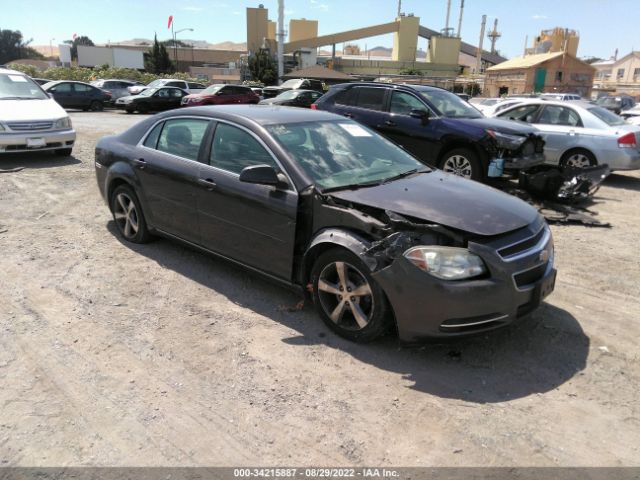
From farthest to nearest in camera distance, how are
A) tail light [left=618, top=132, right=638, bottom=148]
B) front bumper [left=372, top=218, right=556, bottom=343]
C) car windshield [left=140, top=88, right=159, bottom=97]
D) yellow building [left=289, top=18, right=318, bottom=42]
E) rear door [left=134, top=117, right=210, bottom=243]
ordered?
yellow building [left=289, top=18, right=318, bottom=42]
car windshield [left=140, top=88, right=159, bottom=97]
tail light [left=618, top=132, right=638, bottom=148]
rear door [left=134, top=117, right=210, bottom=243]
front bumper [left=372, top=218, right=556, bottom=343]

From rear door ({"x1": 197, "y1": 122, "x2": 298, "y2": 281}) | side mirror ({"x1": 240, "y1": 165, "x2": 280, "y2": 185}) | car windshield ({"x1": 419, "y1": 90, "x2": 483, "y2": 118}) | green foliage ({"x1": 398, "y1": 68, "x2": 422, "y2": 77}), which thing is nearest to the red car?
car windshield ({"x1": 419, "y1": 90, "x2": 483, "y2": 118})

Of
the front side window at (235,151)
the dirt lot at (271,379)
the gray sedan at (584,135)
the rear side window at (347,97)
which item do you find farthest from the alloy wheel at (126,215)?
the gray sedan at (584,135)

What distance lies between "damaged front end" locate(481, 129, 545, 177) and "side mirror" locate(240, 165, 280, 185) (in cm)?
503

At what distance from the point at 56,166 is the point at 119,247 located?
5149mm

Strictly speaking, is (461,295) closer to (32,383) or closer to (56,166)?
(32,383)

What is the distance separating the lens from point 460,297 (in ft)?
10.4

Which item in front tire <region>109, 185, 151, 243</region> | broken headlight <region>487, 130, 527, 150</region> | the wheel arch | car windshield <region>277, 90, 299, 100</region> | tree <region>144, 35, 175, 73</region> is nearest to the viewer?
front tire <region>109, 185, 151, 243</region>

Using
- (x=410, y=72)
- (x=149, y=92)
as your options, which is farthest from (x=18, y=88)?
(x=410, y=72)

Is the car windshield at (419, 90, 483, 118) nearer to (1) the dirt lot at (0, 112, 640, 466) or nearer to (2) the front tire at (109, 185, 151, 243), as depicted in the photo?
(1) the dirt lot at (0, 112, 640, 466)

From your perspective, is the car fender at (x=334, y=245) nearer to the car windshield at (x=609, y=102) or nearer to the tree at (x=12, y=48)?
the car windshield at (x=609, y=102)

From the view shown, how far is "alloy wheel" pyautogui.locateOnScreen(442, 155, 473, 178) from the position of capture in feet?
26.9

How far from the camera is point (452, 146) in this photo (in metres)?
8.36

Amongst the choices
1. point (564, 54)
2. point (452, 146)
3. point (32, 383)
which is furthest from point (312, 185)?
point (564, 54)

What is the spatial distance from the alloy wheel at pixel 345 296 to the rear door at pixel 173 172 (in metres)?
1.58
